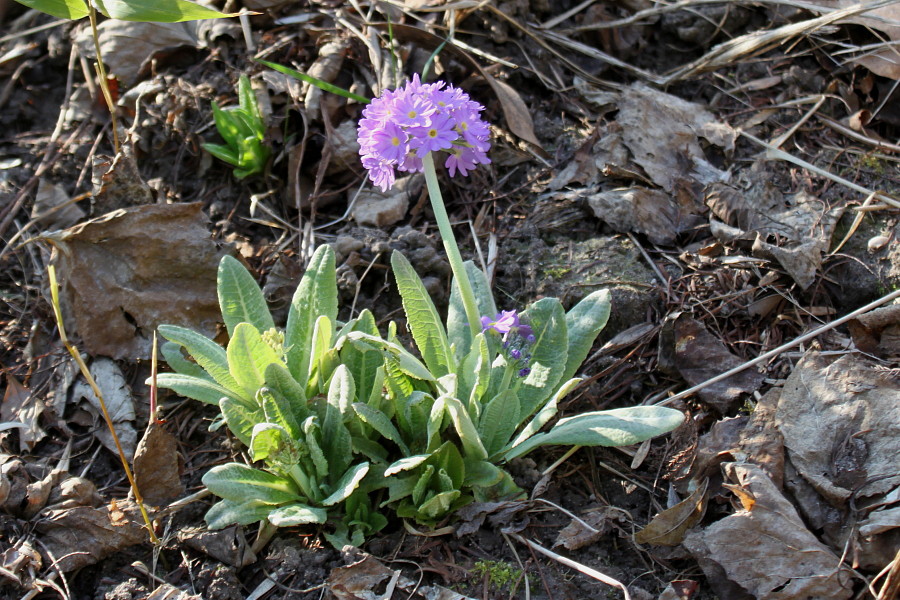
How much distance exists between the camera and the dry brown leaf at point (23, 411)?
10.0 feet

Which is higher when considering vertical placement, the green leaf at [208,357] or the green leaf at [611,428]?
the green leaf at [208,357]

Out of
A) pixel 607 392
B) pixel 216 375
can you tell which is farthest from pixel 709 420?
pixel 216 375

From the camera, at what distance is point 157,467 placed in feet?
9.11

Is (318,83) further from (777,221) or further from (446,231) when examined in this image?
(777,221)

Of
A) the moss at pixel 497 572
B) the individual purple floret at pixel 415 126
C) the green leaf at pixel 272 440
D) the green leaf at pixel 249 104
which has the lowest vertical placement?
the moss at pixel 497 572

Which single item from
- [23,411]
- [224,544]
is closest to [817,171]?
[224,544]

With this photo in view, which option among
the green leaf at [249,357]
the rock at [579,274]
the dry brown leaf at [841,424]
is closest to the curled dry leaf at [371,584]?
the green leaf at [249,357]

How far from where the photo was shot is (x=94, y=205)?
3600 mm

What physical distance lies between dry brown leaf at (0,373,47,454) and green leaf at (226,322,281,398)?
938mm

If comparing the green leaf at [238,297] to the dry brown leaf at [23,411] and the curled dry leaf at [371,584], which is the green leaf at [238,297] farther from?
the curled dry leaf at [371,584]

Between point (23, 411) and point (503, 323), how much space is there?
1959 mm

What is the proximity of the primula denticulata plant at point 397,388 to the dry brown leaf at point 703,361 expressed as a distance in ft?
1.10

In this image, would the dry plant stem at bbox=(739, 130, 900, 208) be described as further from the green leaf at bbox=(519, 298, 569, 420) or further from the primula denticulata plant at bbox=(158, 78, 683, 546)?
the green leaf at bbox=(519, 298, 569, 420)

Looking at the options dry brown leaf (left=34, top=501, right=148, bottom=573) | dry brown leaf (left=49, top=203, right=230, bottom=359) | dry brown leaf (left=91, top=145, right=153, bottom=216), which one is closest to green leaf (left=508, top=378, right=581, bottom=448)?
dry brown leaf (left=34, top=501, right=148, bottom=573)
